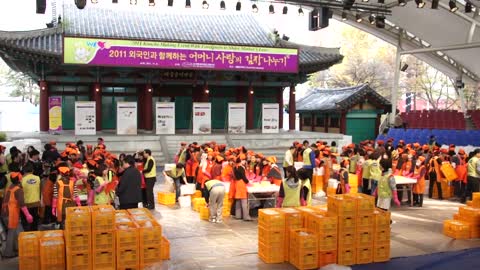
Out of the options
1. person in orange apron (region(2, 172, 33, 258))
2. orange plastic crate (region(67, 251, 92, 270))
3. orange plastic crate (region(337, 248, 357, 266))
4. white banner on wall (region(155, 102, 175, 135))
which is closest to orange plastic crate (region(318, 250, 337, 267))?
orange plastic crate (region(337, 248, 357, 266))

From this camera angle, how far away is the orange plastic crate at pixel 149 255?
24.6 feet

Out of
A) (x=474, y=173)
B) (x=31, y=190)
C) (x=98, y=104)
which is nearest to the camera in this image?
(x=31, y=190)

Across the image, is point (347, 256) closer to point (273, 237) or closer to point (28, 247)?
point (273, 237)

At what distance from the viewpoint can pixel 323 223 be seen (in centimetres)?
787

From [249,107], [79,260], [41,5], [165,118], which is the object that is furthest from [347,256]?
[249,107]

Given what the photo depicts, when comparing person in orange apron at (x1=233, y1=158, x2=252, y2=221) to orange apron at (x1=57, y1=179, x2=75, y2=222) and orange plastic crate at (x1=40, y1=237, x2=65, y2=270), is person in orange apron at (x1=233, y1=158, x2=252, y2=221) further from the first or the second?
orange plastic crate at (x1=40, y1=237, x2=65, y2=270)

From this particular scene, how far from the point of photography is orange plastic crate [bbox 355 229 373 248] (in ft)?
26.8

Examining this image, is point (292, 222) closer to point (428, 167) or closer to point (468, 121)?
point (428, 167)

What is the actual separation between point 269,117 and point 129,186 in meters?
16.2

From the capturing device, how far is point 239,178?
10.9 m

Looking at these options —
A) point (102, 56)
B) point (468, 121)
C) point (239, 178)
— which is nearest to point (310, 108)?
point (468, 121)

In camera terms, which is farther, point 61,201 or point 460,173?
point 460,173

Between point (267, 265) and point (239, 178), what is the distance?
3103 mm

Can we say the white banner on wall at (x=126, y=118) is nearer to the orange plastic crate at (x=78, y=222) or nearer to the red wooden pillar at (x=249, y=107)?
the red wooden pillar at (x=249, y=107)
